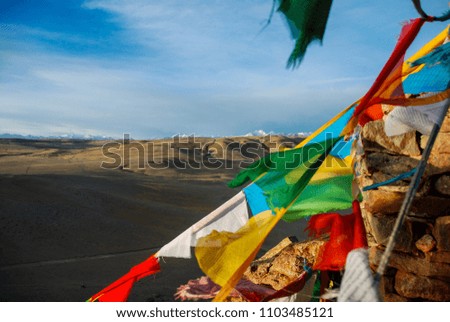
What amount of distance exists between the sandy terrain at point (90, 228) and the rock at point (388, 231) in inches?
171

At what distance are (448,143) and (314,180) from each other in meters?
1.24

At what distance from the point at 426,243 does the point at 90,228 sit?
34.0 ft

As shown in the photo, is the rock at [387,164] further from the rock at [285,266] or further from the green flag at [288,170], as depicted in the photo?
the rock at [285,266]

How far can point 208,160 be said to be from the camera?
33719 millimetres

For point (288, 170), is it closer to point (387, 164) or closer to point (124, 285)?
point (387, 164)

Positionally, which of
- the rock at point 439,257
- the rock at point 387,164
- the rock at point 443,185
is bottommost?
the rock at point 439,257

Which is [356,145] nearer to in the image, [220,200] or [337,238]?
[337,238]

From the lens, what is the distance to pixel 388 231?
389 cm

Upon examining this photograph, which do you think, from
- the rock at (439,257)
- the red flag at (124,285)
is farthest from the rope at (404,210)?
the red flag at (124,285)

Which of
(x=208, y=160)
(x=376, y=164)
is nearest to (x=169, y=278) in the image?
(x=376, y=164)

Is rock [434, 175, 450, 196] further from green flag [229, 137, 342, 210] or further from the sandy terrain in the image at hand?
the sandy terrain

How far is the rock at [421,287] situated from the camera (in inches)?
147

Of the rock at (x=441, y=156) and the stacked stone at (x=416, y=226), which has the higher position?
the rock at (x=441, y=156)

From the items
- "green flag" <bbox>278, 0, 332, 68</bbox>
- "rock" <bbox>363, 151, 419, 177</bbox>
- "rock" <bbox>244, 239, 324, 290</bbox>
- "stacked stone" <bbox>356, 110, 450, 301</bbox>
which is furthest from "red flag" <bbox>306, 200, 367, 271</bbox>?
"green flag" <bbox>278, 0, 332, 68</bbox>
